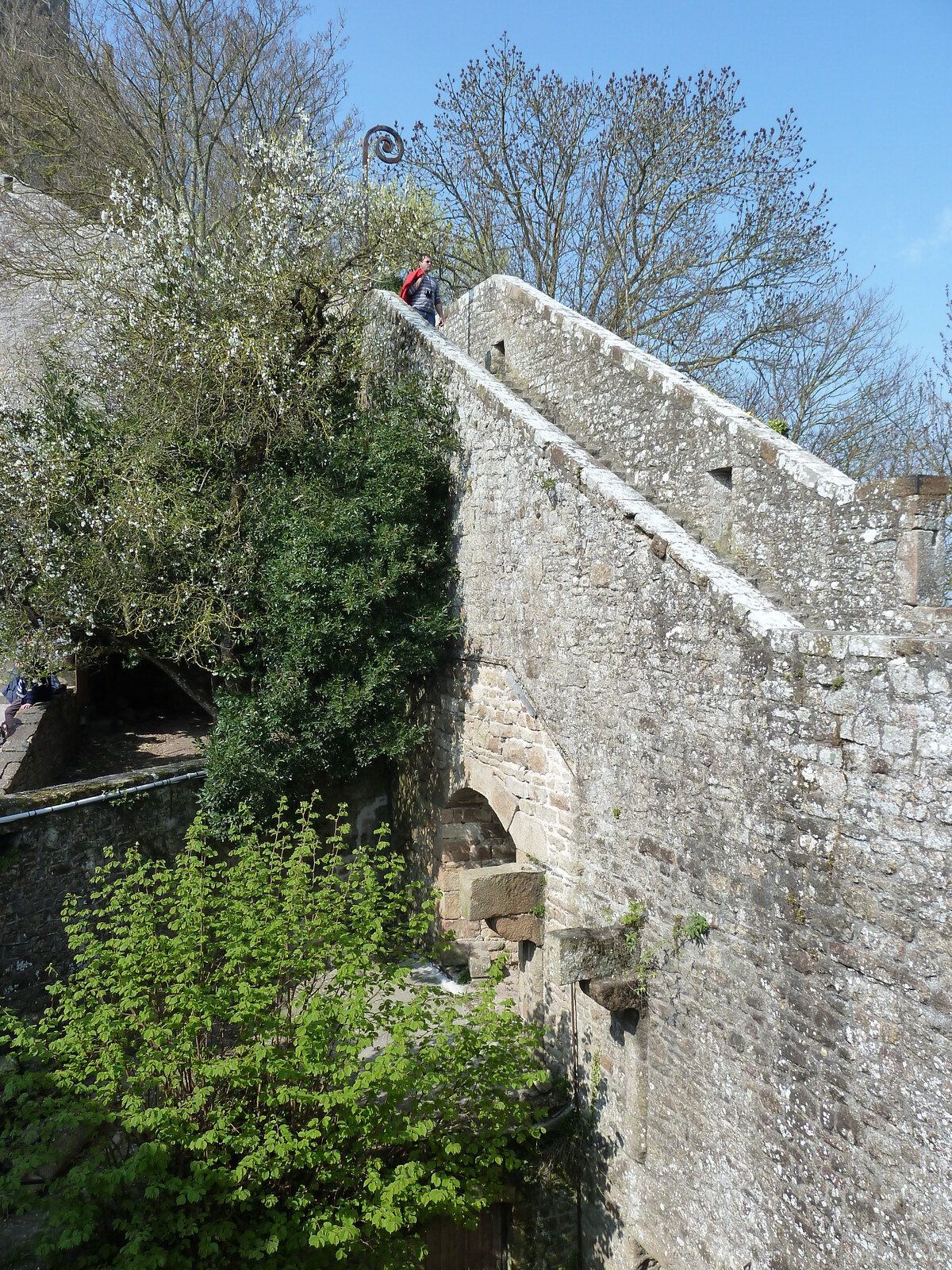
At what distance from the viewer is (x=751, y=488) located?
506 centimetres

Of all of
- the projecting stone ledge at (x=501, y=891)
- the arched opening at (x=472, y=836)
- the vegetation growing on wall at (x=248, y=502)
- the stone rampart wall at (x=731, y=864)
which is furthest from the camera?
the arched opening at (x=472, y=836)

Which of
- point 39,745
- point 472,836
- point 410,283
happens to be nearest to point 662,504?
point 472,836

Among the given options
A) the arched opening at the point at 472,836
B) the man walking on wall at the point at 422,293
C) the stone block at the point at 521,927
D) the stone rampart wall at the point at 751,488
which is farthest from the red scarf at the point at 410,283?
A: the stone block at the point at 521,927

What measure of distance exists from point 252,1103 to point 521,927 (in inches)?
80.8

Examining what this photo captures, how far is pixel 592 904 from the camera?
5492 mm

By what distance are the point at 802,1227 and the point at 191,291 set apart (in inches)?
371

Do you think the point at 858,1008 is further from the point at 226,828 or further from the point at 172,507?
the point at 172,507

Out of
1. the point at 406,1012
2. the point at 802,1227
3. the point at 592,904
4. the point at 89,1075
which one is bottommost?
the point at 89,1075

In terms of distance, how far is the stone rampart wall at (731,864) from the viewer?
3359 mm

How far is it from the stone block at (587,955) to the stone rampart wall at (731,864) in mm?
212

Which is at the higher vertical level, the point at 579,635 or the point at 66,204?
the point at 66,204

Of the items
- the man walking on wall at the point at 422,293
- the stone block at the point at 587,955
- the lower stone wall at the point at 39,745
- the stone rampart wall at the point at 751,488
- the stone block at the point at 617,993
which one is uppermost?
the man walking on wall at the point at 422,293

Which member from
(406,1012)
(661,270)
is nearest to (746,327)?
(661,270)

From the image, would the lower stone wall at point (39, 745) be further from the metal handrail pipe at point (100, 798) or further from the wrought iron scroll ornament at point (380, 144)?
the wrought iron scroll ornament at point (380, 144)
